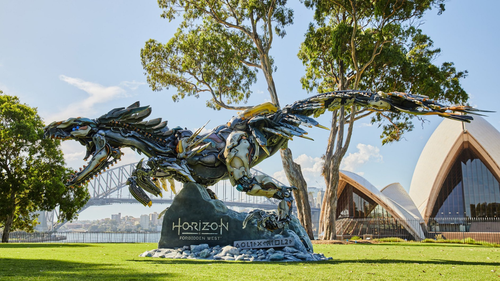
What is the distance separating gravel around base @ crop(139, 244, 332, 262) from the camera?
7.87 m

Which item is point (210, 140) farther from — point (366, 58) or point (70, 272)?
point (366, 58)

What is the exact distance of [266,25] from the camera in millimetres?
19625

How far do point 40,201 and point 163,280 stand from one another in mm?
19667

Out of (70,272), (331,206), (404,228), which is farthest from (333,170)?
(70,272)

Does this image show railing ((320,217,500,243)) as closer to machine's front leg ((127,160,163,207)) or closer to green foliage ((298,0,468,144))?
green foliage ((298,0,468,144))

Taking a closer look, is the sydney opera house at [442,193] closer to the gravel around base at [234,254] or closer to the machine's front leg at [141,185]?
the gravel around base at [234,254]

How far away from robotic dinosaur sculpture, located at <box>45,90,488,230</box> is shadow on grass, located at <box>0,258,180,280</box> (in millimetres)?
2393

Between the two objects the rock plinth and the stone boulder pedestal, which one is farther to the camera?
the stone boulder pedestal

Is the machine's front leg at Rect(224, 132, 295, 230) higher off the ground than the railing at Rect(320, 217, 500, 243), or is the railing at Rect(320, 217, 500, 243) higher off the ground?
the machine's front leg at Rect(224, 132, 295, 230)

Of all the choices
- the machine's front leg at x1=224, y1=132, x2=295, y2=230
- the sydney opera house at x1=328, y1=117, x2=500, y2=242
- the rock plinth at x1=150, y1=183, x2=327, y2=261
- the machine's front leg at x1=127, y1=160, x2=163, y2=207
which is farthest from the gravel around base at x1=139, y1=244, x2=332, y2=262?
the sydney opera house at x1=328, y1=117, x2=500, y2=242

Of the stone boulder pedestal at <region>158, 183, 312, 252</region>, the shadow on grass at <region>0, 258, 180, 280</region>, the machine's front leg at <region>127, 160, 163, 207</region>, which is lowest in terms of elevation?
the shadow on grass at <region>0, 258, 180, 280</region>

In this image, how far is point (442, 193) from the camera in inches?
1239

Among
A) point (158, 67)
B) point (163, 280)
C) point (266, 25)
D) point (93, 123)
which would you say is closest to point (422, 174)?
point (266, 25)

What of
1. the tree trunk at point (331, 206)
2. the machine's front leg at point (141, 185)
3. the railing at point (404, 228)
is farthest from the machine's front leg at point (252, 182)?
the railing at point (404, 228)
